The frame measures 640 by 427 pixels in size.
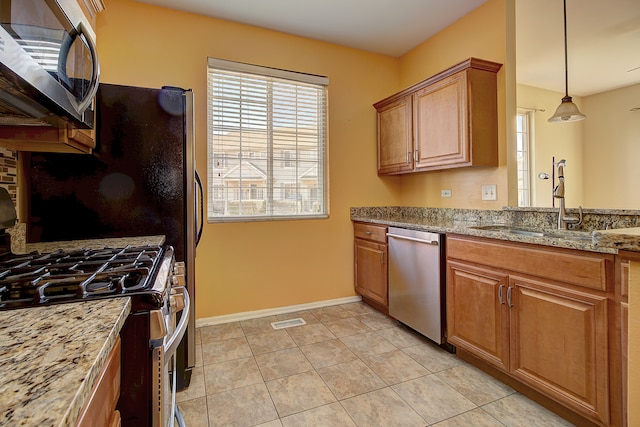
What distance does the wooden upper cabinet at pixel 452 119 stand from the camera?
231 cm

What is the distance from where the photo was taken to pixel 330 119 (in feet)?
10.3

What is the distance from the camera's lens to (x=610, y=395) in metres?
1.31

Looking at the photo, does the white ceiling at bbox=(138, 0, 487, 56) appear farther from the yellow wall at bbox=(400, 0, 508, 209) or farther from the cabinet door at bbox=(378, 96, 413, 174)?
the cabinet door at bbox=(378, 96, 413, 174)

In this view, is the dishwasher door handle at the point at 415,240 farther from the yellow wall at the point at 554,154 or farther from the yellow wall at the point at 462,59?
the yellow wall at the point at 554,154

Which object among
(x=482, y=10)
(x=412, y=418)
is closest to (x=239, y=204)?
(x=412, y=418)

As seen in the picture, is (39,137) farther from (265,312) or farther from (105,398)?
(265,312)

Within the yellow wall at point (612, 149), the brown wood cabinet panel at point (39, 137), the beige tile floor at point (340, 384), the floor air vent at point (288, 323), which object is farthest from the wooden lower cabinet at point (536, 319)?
the yellow wall at point (612, 149)

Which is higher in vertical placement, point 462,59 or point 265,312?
point 462,59

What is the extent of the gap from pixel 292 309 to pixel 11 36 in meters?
2.73

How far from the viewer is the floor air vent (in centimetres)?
270

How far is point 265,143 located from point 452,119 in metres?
1.63

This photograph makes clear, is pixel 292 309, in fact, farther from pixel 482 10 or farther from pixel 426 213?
pixel 482 10

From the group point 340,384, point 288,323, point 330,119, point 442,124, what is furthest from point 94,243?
point 442,124

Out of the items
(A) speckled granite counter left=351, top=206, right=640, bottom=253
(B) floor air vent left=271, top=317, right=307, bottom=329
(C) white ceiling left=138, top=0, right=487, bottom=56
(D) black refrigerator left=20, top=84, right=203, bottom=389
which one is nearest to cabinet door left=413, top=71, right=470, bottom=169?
(A) speckled granite counter left=351, top=206, right=640, bottom=253
